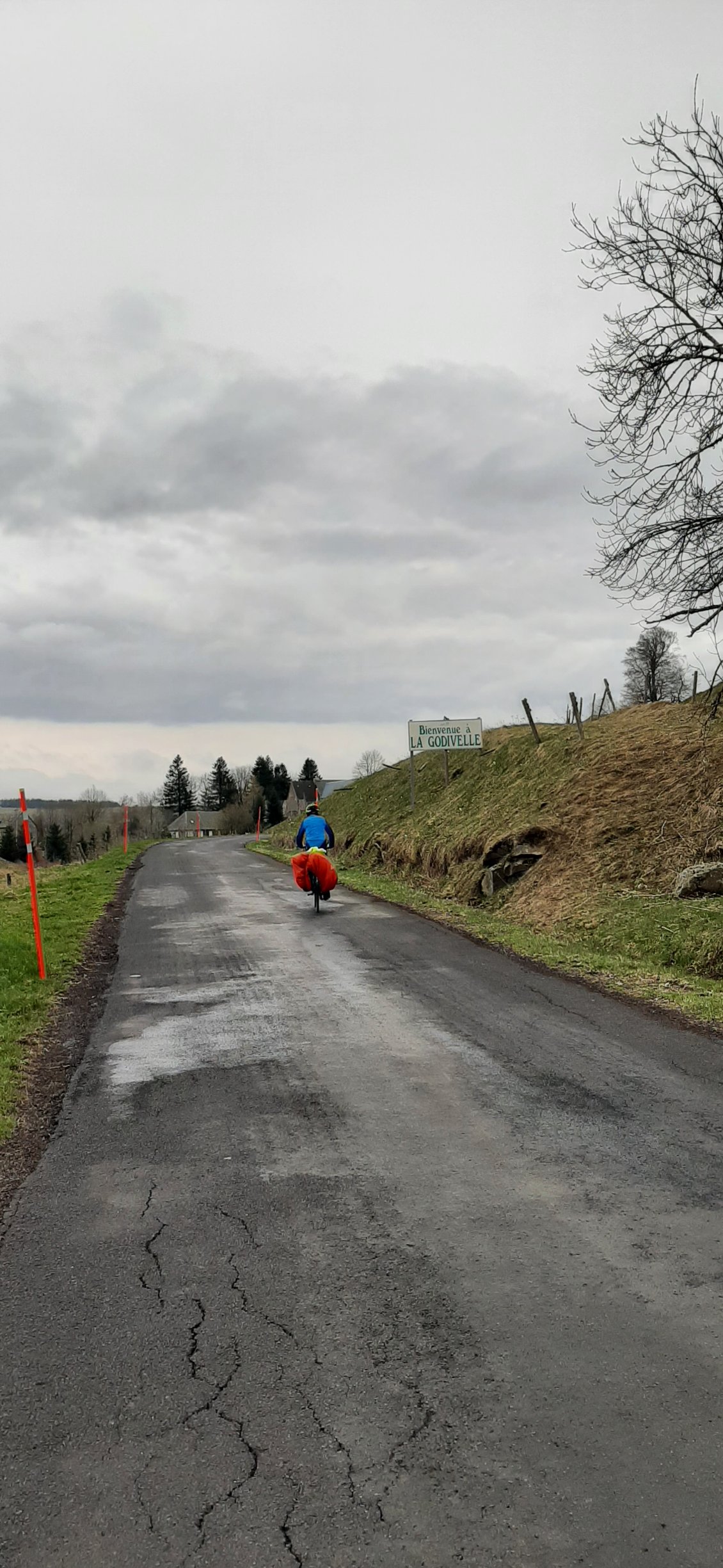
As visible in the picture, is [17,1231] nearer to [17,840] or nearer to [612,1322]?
[612,1322]

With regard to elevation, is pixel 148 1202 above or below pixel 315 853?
below

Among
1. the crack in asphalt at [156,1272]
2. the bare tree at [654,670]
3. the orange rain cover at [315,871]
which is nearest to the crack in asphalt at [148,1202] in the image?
the crack in asphalt at [156,1272]

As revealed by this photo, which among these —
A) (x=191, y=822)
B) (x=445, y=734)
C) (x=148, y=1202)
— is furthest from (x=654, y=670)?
(x=191, y=822)

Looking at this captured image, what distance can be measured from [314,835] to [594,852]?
5.23 metres

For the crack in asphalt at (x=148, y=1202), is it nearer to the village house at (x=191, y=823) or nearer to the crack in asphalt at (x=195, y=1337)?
the crack in asphalt at (x=195, y=1337)

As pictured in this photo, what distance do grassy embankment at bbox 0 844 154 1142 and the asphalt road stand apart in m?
0.65

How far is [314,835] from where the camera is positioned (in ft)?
55.0

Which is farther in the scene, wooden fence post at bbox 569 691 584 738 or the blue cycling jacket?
wooden fence post at bbox 569 691 584 738

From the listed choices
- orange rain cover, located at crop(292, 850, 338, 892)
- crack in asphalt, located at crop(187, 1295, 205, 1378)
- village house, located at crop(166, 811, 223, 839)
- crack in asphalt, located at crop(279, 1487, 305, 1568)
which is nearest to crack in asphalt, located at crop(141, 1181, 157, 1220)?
crack in asphalt, located at crop(187, 1295, 205, 1378)

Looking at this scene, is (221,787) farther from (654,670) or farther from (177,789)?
(654,670)

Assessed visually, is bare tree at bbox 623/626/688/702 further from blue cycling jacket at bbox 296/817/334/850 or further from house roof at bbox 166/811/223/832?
house roof at bbox 166/811/223/832

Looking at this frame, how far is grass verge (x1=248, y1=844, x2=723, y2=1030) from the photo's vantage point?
988 centimetres

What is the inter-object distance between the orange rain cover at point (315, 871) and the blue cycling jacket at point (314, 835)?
19 cm

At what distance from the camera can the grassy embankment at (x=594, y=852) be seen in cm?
1171
